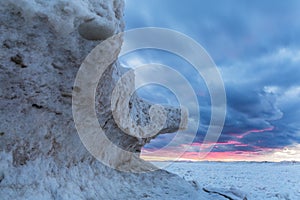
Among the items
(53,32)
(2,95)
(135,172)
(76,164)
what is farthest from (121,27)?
(135,172)

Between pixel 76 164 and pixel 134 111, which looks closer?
pixel 76 164

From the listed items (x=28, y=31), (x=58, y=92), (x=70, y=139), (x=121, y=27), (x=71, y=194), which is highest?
(x=121, y=27)

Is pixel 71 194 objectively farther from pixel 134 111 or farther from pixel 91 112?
pixel 134 111

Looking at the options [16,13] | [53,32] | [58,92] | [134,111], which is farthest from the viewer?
[134,111]

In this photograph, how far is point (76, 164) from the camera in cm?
317

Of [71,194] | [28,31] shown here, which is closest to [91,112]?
[71,194]

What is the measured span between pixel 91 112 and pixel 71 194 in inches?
34.8

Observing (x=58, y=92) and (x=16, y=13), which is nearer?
(x=16, y=13)

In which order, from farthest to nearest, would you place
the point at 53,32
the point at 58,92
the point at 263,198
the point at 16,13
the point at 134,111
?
the point at 263,198 → the point at 134,111 → the point at 58,92 → the point at 53,32 → the point at 16,13

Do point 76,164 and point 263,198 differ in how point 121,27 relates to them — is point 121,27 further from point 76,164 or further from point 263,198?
point 263,198

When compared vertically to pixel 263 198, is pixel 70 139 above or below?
above

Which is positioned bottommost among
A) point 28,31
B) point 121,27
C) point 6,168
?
point 6,168

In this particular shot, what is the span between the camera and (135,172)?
165 inches

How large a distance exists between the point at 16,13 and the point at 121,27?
0.98 metres
